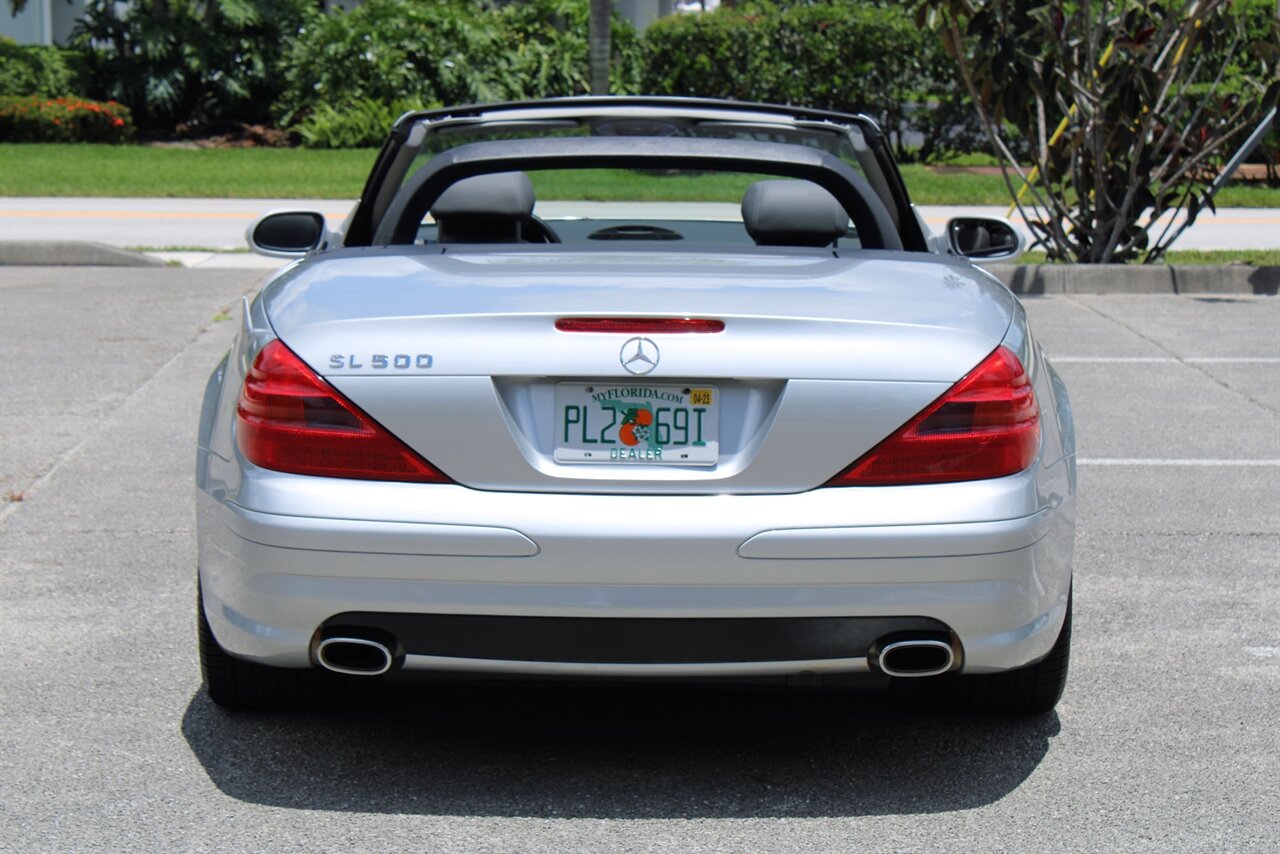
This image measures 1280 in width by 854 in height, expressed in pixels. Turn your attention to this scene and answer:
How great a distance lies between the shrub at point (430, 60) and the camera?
26.1 meters

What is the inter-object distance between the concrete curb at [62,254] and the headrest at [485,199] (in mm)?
9602

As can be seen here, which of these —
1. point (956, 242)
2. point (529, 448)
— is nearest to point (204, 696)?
point (529, 448)

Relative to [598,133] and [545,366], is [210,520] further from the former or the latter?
[598,133]

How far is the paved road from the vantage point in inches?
642

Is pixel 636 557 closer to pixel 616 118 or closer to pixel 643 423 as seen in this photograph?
pixel 643 423

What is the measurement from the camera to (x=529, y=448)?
3504 millimetres

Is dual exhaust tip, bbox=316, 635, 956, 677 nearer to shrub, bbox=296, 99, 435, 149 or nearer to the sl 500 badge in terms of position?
the sl 500 badge

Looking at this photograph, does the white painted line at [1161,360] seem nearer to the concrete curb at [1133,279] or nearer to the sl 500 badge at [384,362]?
the concrete curb at [1133,279]

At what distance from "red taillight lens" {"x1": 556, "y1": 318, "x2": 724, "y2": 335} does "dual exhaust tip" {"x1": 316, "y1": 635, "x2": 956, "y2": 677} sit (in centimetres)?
73

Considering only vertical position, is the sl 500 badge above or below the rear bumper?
above

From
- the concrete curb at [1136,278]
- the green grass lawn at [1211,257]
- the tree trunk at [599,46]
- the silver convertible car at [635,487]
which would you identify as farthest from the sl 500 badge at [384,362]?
the tree trunk at [599,46]

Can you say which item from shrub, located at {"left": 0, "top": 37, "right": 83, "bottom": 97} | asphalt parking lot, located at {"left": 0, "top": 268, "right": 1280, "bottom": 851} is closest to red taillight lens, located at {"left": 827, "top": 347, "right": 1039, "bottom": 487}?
asphalt parking lot, located at {"left": 0, "top": 268, "right": 1280, "bottom": 851}

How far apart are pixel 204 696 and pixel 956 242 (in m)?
2.48

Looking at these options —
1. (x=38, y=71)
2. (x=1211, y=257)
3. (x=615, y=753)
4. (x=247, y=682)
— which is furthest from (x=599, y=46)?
(x=615, y=753)
